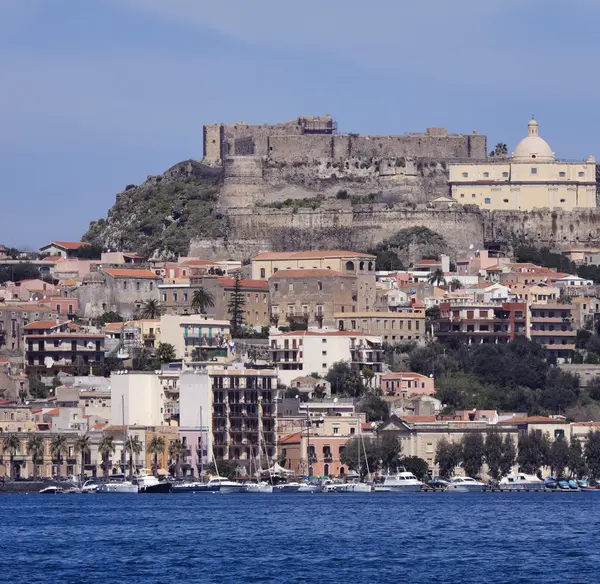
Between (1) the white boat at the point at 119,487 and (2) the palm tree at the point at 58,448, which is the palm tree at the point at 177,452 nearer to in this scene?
(1) the white boat at the point at 119,487

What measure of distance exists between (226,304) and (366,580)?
188 feet

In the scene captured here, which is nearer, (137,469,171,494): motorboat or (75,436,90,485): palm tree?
(137,469,171,494): motorboat

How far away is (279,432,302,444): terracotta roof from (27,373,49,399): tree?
1250 centimetres

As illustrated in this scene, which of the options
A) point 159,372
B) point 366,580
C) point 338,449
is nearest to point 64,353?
point 159,372

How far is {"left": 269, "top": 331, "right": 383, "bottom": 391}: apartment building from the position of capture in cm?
11088

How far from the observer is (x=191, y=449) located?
101m

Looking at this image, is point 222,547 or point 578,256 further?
point 578,256

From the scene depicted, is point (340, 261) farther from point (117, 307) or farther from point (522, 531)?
point (522, 531)

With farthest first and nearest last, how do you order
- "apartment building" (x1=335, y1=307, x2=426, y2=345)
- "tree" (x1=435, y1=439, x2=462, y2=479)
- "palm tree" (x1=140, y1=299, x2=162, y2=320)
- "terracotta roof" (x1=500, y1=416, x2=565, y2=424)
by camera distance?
"palm tree" (x1=140, y1=299, x2=162, y2=320)
"apartment building" (x1=335, y1=307, x2=426, y2=345)
"terracotta roof" (x1=500, y1=416, x2=565, y2=424)
"tree" (x1=435, y1=439, x2=462, y2=479)

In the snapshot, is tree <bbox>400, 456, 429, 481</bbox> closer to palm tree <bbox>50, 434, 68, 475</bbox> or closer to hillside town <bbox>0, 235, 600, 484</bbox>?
hillside town <bbox>0, 235, 600, 484</bbox>

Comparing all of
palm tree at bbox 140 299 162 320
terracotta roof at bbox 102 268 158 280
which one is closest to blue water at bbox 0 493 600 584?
palm tree at bbox 140 299 162 320

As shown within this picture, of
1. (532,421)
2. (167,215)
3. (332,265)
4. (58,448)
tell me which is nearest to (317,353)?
(332,265)

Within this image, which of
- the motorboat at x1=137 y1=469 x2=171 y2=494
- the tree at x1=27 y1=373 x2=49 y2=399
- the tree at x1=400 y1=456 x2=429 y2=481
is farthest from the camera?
the tree at x1=27 y1=373 x2=49 y2=399

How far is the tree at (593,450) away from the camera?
327 feet
